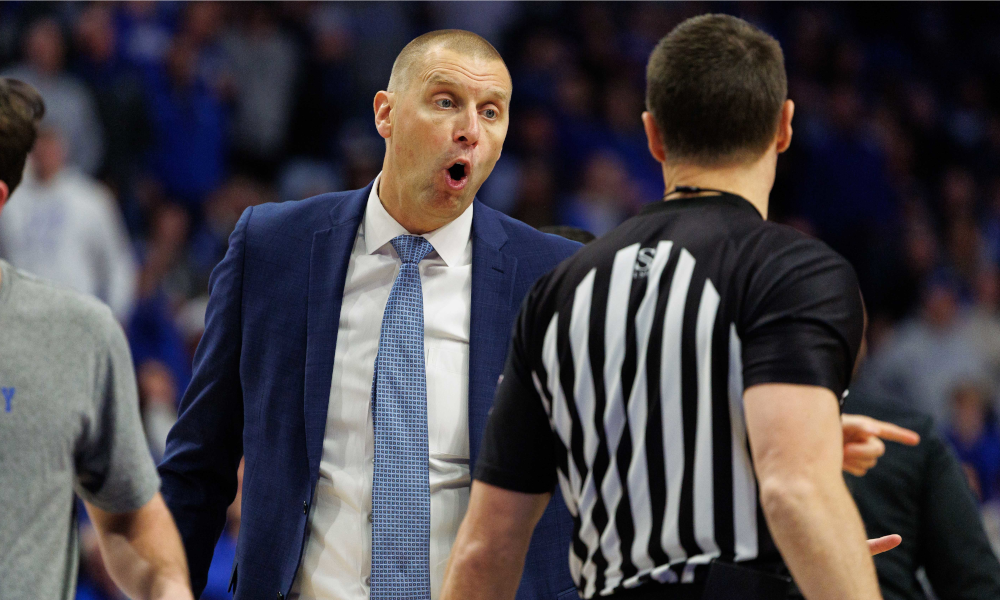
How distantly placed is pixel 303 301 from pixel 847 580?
1.45m

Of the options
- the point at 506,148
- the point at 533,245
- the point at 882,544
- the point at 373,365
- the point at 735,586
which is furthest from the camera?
the point at 506,148

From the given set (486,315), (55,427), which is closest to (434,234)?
(486,315)

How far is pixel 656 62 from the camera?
2.10m

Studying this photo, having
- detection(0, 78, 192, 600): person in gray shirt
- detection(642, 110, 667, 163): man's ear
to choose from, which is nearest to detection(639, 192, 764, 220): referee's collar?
detection(642, 110, 667, 163): man's ear

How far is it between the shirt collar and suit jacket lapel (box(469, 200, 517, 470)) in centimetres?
3

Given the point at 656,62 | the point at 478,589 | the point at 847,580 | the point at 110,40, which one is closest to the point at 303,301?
the point at 478,589

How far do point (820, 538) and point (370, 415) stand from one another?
46.2 inches

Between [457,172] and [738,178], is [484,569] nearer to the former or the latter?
[738,178]

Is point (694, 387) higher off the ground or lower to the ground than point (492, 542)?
higher

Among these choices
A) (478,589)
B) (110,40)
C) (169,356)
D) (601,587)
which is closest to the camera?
(601,587)

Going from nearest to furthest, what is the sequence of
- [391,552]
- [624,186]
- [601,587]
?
[601,587]
[391,552]
[624,186]

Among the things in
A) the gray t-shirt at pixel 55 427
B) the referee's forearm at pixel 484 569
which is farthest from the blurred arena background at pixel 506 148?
the gray t-shirt at pixel 55 427

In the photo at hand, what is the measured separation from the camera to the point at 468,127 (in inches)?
109

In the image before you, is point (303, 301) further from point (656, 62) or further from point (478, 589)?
point (656, 62)
